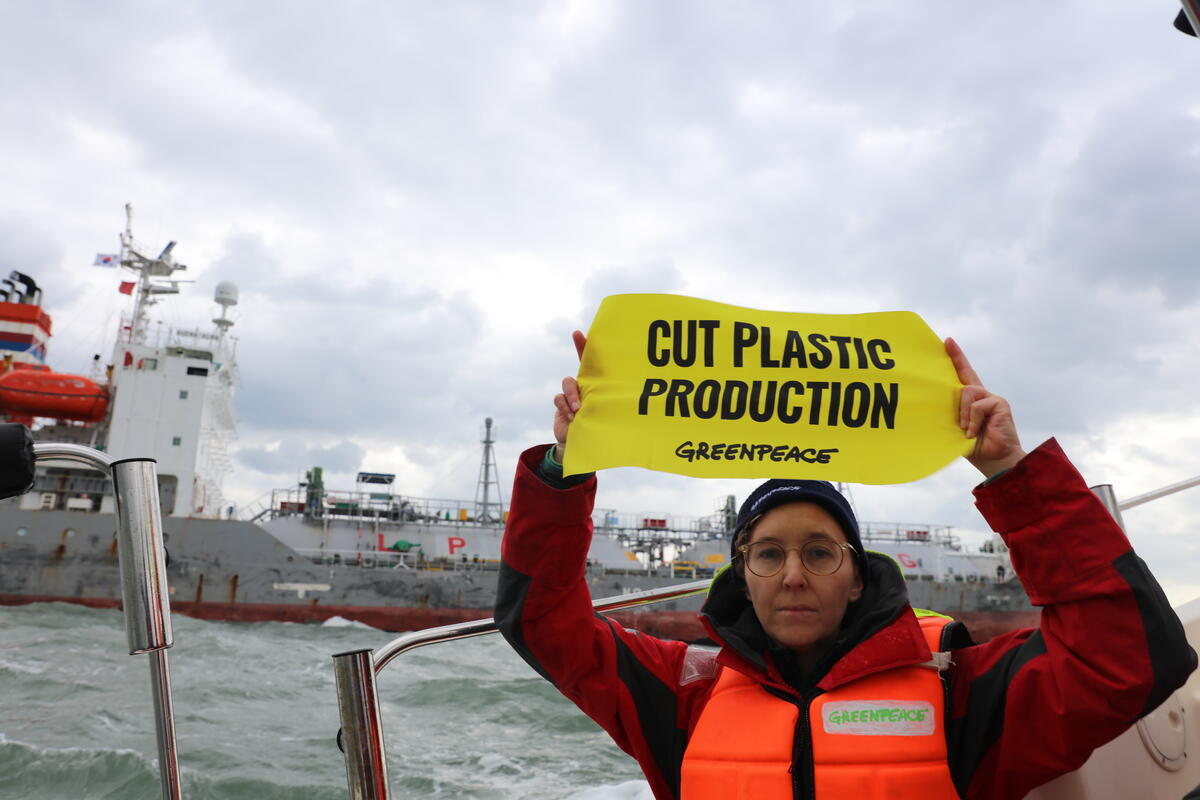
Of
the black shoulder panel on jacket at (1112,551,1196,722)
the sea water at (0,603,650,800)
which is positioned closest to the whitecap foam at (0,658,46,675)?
the sea water at (0,603,650,800)

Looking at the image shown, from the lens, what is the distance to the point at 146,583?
1.43 metres

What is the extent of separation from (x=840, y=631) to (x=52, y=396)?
2238 cm

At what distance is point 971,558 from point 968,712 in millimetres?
26126

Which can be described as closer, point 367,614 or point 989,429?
point 989,429

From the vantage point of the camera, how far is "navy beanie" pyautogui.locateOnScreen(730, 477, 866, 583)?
1716 mm

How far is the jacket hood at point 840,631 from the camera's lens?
5.29 ft

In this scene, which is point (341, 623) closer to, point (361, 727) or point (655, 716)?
point (655, 716)

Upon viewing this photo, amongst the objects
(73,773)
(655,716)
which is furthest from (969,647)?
(73,773)

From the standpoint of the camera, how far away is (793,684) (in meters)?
1.66

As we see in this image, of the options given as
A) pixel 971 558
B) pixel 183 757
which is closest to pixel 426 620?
pixel 183 757

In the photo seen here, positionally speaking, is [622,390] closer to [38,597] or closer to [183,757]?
[183,757]

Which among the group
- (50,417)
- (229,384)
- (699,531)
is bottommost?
(699,531)

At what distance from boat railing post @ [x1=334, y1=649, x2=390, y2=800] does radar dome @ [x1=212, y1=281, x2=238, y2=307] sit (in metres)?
23.4

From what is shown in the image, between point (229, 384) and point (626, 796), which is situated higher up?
point (229, 384)
